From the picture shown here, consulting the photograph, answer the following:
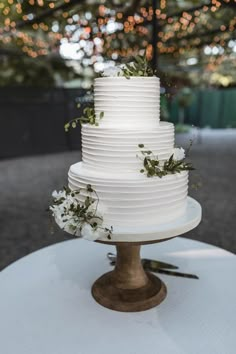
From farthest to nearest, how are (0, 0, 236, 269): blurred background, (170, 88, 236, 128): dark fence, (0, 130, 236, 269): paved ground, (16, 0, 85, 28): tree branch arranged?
1. (170, 88, 236, 128): dark fence
2. (16, 0, 85, 28): tree branch
3. (0, 0, 236, 269): blurred background
4. (0, 130, 236, 269): paved ground

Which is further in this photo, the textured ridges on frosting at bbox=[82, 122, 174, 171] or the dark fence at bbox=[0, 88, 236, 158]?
the dark fence at bbox=[0, 88, 236, 158]

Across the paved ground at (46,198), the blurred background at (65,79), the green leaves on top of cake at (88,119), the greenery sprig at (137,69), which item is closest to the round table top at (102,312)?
the paved ground at (46,198)

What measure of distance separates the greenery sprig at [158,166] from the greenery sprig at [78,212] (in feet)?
0.98

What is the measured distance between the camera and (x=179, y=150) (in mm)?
1898

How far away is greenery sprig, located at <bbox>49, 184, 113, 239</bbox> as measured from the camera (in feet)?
5.68

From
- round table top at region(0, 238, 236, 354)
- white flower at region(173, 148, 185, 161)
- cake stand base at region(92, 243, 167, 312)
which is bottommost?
round table top at region(0, 238, 236, 354)

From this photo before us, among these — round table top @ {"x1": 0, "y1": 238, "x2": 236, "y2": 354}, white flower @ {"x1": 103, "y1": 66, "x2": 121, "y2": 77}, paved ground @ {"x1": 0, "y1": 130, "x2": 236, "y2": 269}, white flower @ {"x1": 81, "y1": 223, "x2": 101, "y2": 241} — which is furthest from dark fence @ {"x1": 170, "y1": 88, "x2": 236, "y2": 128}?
white flower @ {"x1": 81, "y1": 223, "x2": 101, "y2": 241}

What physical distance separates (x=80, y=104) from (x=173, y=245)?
1309mm

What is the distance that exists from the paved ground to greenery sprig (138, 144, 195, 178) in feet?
2.07

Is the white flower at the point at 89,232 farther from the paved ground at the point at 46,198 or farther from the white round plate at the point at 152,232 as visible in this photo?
the paved ground at the point at 46,198

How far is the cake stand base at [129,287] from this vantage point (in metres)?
1.94

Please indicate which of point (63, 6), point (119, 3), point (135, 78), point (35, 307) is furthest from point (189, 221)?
point (119, 3)

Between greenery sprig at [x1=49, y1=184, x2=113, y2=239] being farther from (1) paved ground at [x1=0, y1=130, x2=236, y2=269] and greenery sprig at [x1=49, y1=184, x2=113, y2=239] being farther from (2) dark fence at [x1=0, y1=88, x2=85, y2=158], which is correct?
(2) dark fence at [x1=0, y1=88, x2=85, y2=158]

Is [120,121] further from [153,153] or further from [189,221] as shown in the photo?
[189,221]
